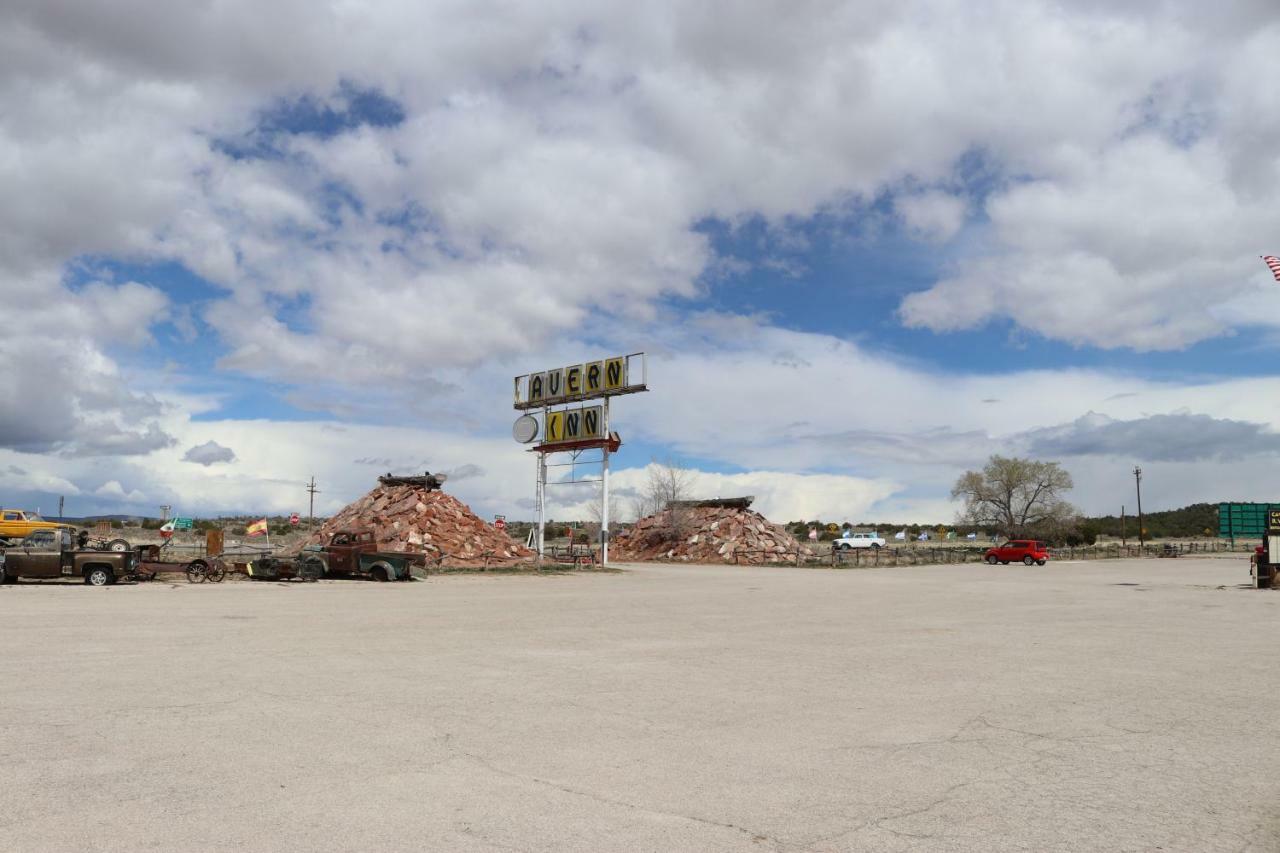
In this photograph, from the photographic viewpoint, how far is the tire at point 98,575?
86.7 ft

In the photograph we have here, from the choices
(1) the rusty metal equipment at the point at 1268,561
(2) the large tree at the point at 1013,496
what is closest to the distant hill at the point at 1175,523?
(2) the large tree at the point at 1013,496

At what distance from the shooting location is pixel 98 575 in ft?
86.9

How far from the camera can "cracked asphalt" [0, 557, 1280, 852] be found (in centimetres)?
560

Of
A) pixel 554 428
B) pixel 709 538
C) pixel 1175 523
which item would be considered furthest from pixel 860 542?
pixel 1175 523

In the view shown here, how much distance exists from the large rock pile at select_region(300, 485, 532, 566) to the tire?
52.2ft

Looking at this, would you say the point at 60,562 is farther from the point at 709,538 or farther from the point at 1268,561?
the point at 709,538

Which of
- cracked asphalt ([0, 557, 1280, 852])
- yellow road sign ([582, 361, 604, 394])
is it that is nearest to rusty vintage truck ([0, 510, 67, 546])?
yellow road sign ([582, 361, 604, 394])

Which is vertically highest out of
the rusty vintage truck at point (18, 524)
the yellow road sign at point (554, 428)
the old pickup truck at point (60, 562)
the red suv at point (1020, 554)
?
the yellow road sign at point (554, 428)

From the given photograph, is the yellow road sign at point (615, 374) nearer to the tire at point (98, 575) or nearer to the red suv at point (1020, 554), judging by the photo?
the tire at point (98, 575)

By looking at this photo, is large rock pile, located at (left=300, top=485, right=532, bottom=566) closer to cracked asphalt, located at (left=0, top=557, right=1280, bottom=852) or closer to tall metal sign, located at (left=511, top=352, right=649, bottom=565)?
tall metal sign, located at (left=511, top=352, right=649, bottom=565)

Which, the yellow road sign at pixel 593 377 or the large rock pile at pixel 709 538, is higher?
the yellow road sign at pixel 593 377

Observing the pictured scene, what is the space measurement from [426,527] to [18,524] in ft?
64.6

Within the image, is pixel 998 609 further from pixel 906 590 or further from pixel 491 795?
pixel 491 795

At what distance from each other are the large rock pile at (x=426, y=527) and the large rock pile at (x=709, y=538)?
16.7 m
